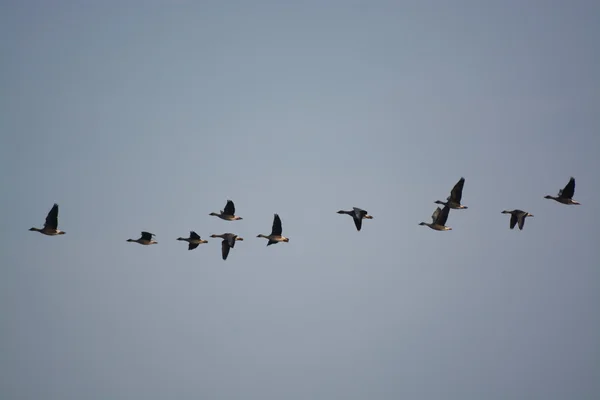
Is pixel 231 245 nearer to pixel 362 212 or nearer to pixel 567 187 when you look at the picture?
pixel 362 212

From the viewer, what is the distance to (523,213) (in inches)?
2899

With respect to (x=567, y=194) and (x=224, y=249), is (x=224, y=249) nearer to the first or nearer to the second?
(x=224, y=249)

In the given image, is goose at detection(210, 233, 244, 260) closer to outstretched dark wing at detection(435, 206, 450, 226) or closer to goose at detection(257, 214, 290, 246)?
goose at detection(257, 214, 290, 246)

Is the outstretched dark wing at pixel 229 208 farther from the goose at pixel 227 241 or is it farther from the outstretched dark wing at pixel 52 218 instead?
the outstretched dark wing at pixel 52 218

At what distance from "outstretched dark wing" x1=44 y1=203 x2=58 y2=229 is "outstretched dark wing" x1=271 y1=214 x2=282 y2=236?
44.9 feet

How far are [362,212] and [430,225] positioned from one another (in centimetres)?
528

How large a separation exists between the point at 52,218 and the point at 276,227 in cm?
1414

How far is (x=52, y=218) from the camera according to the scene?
240 feet

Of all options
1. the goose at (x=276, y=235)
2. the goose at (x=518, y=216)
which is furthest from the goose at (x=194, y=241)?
the goose at (x=518, y=216)

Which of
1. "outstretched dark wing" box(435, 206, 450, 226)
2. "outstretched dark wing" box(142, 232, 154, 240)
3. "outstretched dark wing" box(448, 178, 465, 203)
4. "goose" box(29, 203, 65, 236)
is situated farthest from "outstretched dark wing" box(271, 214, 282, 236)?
"goose" box(29, 203, 65, 236)

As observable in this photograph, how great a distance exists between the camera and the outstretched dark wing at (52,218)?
72688 mm

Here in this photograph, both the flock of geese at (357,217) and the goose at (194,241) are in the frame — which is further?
the goose at (194,241)

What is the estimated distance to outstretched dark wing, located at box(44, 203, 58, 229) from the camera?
72688 mm

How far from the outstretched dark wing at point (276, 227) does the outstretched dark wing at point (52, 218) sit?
13.7m
